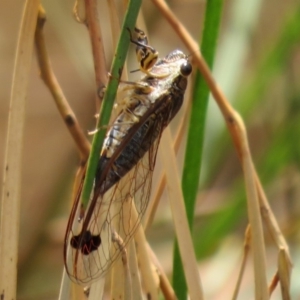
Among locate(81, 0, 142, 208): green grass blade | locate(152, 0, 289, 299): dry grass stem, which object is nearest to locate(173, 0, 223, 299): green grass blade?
locate(152, 0, 289, 299): dry grass stem

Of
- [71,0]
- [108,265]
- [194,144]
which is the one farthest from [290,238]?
[108,265]

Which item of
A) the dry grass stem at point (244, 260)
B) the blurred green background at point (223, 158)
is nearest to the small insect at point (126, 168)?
the dry grass stem at point (244, 260)

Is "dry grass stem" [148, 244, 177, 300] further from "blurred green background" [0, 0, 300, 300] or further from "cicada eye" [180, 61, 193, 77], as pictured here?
"blurred green background" [0, 0, 300, 300]

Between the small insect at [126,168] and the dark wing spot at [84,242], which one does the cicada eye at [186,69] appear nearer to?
the small insect at [126,168]

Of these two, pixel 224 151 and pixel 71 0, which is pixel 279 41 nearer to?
pixel 224 151

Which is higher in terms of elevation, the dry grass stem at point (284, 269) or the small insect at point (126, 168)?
the small insect at point (126, 168)

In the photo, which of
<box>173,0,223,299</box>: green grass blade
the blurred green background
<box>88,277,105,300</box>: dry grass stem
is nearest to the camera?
<box>88,277,105,300</box>: dry grass stem
